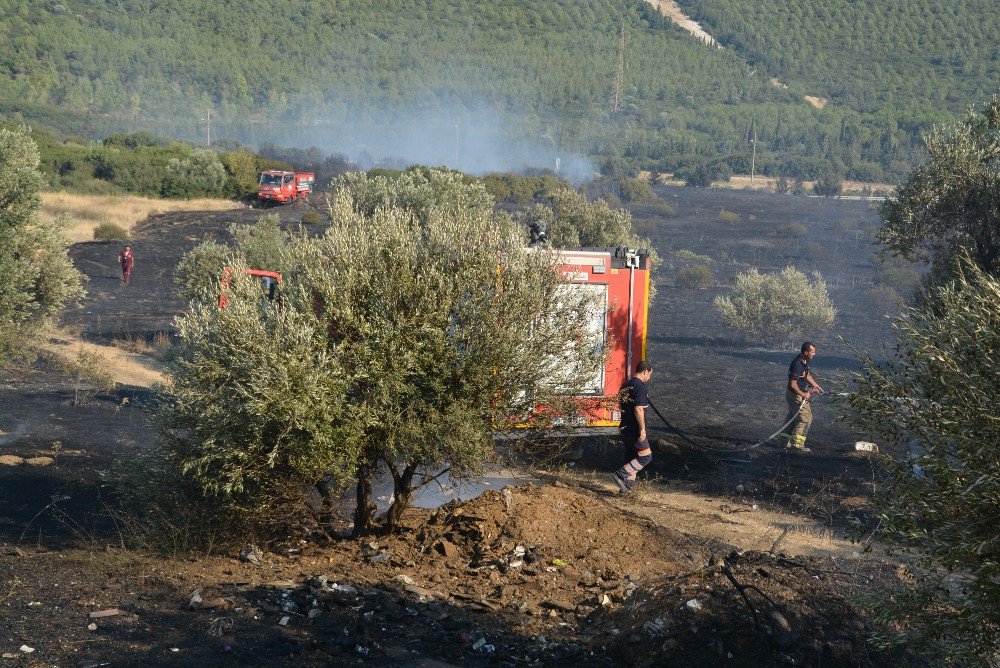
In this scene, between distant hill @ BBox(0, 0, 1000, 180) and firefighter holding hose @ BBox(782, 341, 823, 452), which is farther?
distant hill @ BBox(0, 0, 1000, 180)

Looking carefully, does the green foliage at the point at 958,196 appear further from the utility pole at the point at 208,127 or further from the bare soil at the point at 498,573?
the utility pole at the point at 208,127

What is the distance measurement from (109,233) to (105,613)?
136 ft

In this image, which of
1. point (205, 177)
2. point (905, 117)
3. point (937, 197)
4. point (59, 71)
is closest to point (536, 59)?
point (905, 117)

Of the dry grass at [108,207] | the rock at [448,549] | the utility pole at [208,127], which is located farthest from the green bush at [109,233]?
the utility pole at [208,127]

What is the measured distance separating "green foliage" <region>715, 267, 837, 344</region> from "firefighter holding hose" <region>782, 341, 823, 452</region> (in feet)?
51.8

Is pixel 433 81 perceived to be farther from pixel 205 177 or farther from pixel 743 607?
pixel 743 607

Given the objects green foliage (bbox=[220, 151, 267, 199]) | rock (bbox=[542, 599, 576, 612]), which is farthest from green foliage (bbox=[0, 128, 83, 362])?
green foliage (bbox=[220, 151, 267, 199])

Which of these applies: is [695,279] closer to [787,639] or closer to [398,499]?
[398,499]

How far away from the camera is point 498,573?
9.31m

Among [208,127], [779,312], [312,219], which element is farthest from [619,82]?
[779,312]

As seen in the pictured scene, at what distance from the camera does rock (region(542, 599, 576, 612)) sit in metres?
8.63

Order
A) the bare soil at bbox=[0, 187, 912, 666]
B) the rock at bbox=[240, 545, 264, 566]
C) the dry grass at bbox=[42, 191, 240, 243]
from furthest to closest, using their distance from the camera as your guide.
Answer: the dry grass at bbox=[42, 191, 240, 243] → the rock at bbox=[240, 545, 264, 566] → the bare soil at bbox=[0, 187, 912, 666]

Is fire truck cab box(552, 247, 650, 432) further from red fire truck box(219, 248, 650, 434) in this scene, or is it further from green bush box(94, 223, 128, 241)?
green bush box(94, 223, 128, 241)

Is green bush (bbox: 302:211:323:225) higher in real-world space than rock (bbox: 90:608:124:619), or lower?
higher
